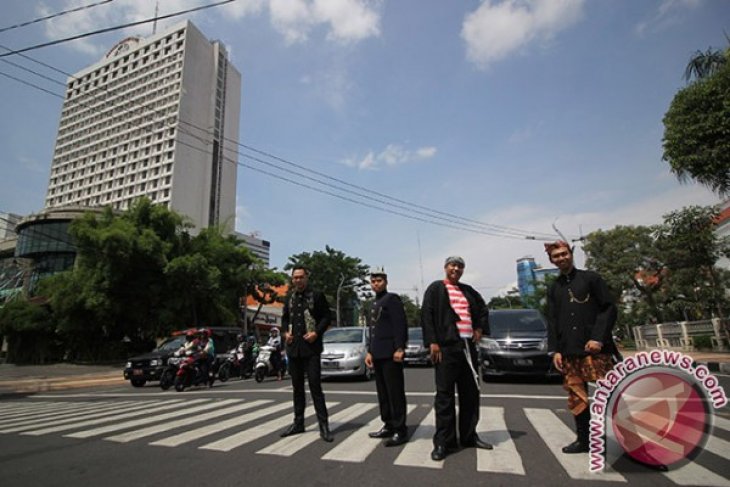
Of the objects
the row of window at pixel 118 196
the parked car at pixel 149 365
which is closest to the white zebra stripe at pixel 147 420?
the parked car at pixel 149 365

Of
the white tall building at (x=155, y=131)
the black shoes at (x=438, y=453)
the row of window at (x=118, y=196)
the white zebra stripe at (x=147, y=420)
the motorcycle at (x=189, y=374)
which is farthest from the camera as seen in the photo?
the white tall building at (x=155, y=131)

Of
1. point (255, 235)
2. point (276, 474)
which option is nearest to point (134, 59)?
point (255, 235)

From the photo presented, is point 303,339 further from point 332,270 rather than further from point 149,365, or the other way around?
point 332,270

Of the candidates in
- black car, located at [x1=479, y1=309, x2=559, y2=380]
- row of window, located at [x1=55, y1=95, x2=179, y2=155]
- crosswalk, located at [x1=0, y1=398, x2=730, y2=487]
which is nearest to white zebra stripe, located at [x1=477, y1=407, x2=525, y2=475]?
crosswalk, located at [x1=0, y1=398, x2=730, y2=487]

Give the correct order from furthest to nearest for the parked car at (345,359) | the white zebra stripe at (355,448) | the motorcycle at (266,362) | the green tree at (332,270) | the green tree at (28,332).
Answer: the green tree at (332,270)
the green tree at (28,332)
the motorcycle at (266,362)
the parked car at (345,359)
the white zebra stripe at (355,448)

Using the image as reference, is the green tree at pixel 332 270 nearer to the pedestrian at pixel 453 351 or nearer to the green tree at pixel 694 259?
the green tree at pixel 694 259

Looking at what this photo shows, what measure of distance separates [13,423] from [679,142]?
17088 millimetres

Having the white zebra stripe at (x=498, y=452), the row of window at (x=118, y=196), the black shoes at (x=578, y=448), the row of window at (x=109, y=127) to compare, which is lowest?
the white zebra stripe at (x=498, y=452)

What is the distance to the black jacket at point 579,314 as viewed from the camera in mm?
3611

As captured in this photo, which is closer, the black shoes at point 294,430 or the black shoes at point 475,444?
the black shoes at point 475,444

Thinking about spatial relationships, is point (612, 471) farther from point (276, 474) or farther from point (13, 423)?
point (13, 423)

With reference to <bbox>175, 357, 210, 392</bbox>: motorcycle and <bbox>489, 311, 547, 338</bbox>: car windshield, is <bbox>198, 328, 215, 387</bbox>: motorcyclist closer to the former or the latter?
<bbox>175, 357, 210, 392</bbox>: motorcycle

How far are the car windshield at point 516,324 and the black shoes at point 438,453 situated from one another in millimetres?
6219

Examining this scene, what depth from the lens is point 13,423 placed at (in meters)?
6.10
